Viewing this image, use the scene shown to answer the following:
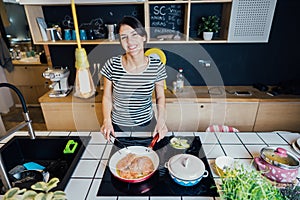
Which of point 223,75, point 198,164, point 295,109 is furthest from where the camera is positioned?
point 223,75

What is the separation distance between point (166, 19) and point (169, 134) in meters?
1.42

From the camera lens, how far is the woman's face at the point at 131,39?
1121mm

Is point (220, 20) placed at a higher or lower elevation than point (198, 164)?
higher

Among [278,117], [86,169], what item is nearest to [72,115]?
[86,169]

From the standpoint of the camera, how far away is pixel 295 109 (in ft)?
6.52

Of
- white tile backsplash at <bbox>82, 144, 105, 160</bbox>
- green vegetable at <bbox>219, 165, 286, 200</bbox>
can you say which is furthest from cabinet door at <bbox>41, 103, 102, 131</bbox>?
green vegetable at <bbox>219, 165, 286, 200</bbox>

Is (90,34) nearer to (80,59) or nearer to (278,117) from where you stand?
(80,59)

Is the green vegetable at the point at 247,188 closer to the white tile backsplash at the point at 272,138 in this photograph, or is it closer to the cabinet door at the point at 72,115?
the white tile backsplash at the point at 272,138

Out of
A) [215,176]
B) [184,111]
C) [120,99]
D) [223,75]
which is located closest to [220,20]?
[223,75]

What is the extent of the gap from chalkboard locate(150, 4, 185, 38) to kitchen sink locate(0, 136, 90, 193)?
147cm

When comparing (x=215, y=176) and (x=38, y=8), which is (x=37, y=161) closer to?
(x=215, y=176)

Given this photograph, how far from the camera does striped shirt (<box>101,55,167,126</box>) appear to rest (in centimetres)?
125

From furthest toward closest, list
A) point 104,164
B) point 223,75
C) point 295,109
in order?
point 223,75, point 295,109, point 104,164

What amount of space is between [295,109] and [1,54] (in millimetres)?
3842
